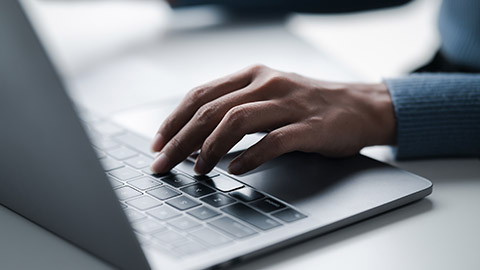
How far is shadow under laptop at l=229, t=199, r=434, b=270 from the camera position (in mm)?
501

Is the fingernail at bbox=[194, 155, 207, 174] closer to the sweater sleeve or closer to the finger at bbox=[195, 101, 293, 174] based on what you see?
the finger at bbox=[195, 101, 293, 174]

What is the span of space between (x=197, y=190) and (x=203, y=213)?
51 millimetres

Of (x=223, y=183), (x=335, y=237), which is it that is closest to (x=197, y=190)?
(x=223, y=183)

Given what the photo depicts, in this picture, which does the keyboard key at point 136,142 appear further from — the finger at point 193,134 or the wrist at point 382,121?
the wrist at point 382,121

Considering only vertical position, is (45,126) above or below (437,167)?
above

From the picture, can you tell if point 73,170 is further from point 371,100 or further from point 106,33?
point 106,33

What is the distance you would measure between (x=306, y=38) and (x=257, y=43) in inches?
3.6

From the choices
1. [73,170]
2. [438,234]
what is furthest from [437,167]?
[73,170]

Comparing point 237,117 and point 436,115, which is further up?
point 237,117

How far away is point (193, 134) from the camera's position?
2.08 ft

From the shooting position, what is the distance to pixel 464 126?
0.74m

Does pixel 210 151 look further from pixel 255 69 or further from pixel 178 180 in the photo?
pixel 255 69

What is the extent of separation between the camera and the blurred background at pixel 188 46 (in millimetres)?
924

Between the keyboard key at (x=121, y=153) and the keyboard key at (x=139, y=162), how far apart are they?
0.03 ft
